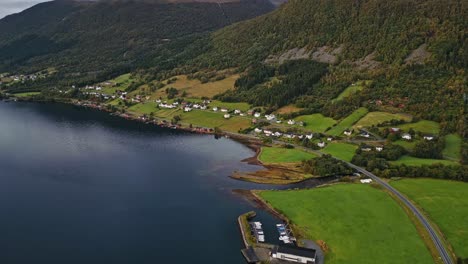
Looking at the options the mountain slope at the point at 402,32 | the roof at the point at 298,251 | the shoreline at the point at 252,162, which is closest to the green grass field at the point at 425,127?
the shoreline at the point at 252,162

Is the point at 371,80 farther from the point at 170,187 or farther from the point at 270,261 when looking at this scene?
the point at 270,261

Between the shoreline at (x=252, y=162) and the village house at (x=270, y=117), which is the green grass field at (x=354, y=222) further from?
the village house at (x=270, y=117)


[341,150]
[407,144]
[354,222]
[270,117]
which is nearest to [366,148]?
[341,150]

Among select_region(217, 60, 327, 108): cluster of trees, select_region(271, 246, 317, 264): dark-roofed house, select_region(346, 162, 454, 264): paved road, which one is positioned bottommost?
select_region(346, 162, 454, 264): paved road

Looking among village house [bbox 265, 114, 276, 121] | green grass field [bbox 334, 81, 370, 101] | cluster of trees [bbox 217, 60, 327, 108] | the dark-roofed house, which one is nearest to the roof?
the dark-roofed house

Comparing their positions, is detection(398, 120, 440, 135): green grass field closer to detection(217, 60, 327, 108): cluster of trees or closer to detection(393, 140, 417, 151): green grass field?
detection(393, 140, 417, 151): green grass field
